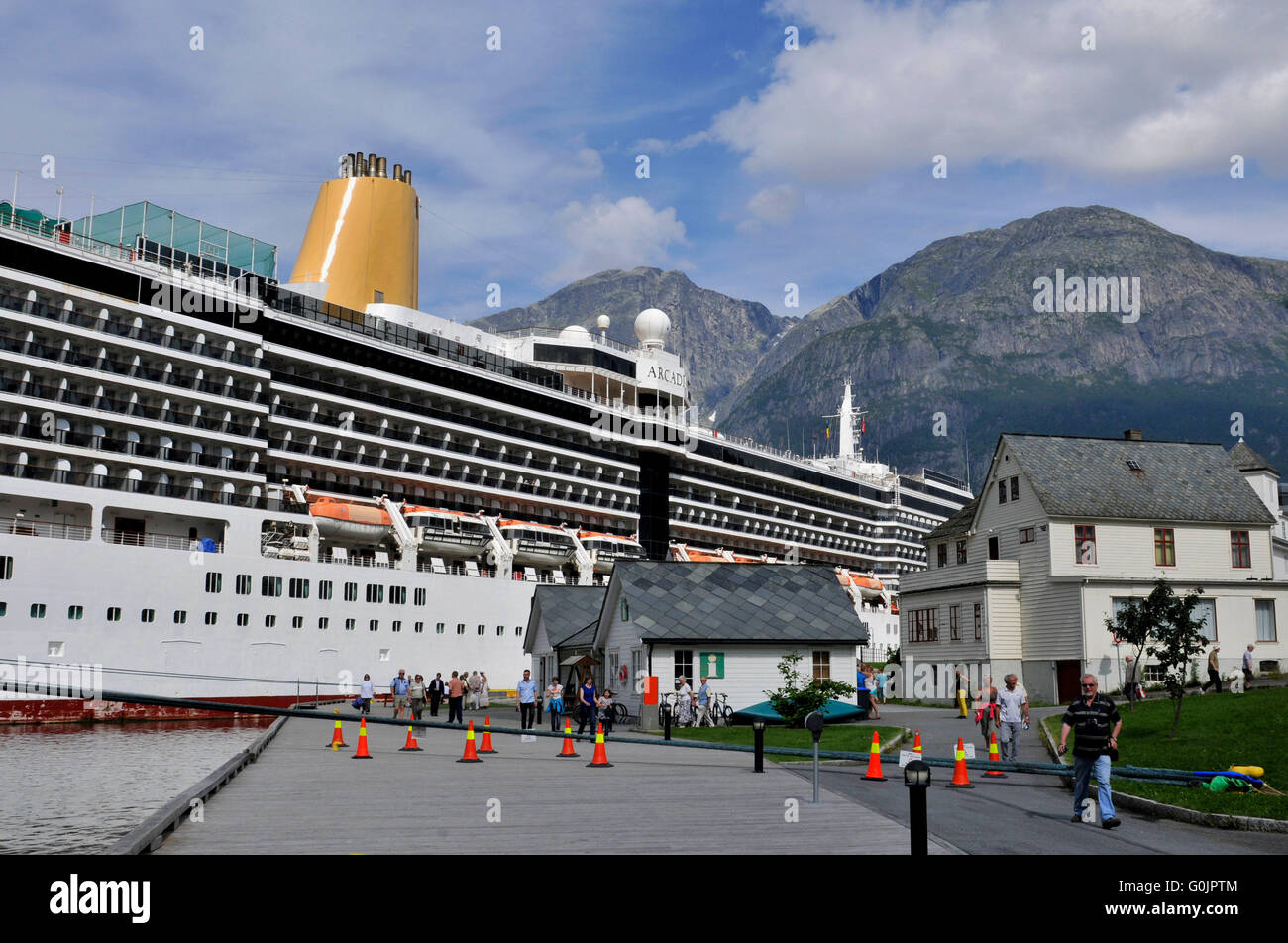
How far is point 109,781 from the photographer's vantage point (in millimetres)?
22281

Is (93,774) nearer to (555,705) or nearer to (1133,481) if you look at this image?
(555,705)

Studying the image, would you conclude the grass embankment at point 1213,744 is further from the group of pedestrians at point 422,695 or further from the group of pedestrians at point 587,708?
the group of pedestrians at point 422,695

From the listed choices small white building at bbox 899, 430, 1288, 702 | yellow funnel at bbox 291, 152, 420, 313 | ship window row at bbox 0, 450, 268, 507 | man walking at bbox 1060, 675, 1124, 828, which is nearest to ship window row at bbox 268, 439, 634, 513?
ship window row at bbox 0, 450, 268, 507

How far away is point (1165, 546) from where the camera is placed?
4228cm

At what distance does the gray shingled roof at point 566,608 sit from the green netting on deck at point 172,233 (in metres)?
23.7

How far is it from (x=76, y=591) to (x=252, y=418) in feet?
40.3

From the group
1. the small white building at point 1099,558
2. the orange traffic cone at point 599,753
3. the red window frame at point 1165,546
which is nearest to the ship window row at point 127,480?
the orange traffic cone at point 599,753

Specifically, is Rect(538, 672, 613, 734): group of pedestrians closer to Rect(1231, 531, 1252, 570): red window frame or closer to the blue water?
the blue water

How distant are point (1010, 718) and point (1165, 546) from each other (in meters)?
24.8

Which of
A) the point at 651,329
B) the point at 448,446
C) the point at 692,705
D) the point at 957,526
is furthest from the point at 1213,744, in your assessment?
the point at 651,329

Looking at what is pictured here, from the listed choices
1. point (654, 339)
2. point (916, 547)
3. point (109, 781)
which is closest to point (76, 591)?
point (109, 781)
